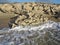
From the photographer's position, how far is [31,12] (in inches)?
402

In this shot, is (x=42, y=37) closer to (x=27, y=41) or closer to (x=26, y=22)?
(x=27, y=41)

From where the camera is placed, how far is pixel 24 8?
503 inches

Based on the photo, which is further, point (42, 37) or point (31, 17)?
point (31, 17)

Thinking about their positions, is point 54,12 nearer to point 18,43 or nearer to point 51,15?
point 51,15

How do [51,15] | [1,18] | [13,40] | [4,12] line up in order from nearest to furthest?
[13,40] < [51,15] < [1,18] < [4,12]

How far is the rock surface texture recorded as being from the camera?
941 cm

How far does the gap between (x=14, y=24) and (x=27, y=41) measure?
3.76 metres

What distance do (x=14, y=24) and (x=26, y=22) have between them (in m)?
0.61

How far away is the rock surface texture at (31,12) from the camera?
9406 mm

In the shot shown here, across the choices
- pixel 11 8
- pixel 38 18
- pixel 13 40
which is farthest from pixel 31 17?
pixel 11 8

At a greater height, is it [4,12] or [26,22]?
[26,22]

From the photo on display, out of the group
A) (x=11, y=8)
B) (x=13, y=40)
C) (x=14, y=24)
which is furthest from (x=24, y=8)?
(x=13, y=40)

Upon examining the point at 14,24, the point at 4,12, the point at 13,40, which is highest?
the point at 13,40

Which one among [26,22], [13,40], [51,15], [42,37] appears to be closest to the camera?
[42,37]
